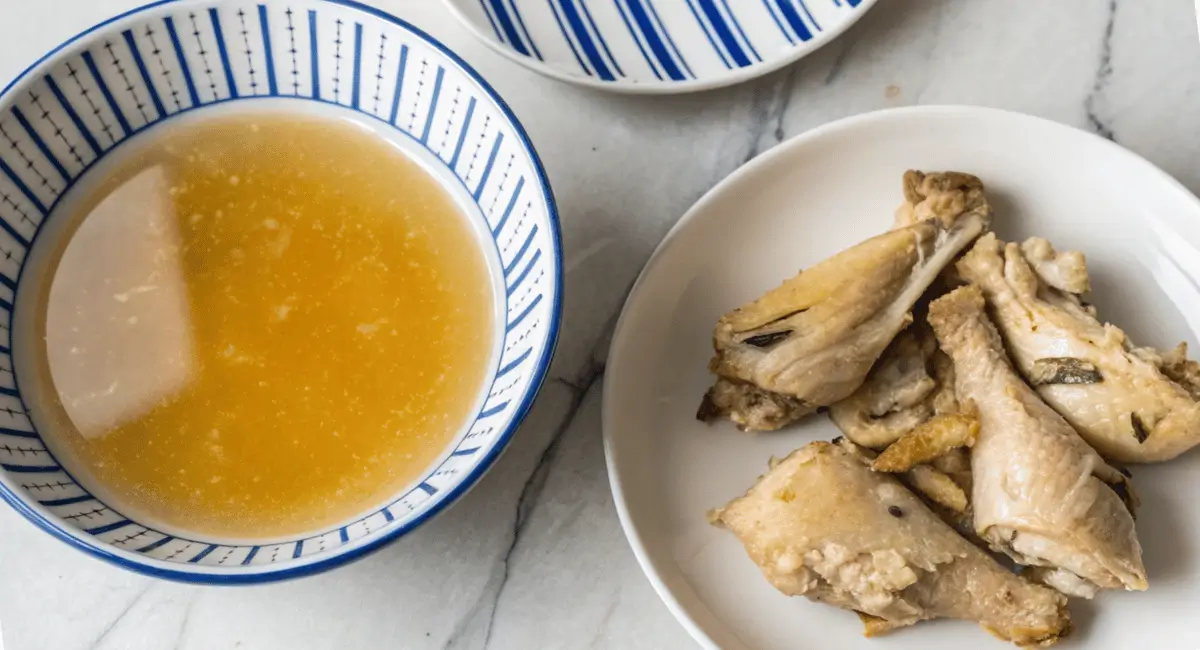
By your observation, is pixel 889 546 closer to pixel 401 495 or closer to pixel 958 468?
pixel 958 468

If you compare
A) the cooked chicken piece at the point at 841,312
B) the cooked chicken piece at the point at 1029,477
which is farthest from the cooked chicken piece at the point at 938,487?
the cooked chicken piece at the point at 841,312

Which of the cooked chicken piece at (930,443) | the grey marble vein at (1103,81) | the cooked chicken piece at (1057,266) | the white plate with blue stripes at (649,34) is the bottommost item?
the cooked chicken piece at (930,443)

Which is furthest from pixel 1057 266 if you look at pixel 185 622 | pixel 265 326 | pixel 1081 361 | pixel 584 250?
pixel 185 622

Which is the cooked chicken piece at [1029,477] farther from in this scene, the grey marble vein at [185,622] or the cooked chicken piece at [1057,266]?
the grey marble vein at [185,622]

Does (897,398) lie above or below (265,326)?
below

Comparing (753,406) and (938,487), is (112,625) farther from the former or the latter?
(938,487)

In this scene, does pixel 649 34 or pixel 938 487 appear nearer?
pixel 938 487

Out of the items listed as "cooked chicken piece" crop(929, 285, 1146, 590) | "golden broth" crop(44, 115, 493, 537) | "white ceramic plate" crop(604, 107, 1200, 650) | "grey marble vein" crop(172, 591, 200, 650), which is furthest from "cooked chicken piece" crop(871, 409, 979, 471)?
"grey marble vein" crop(172, 591, 200, 650)
